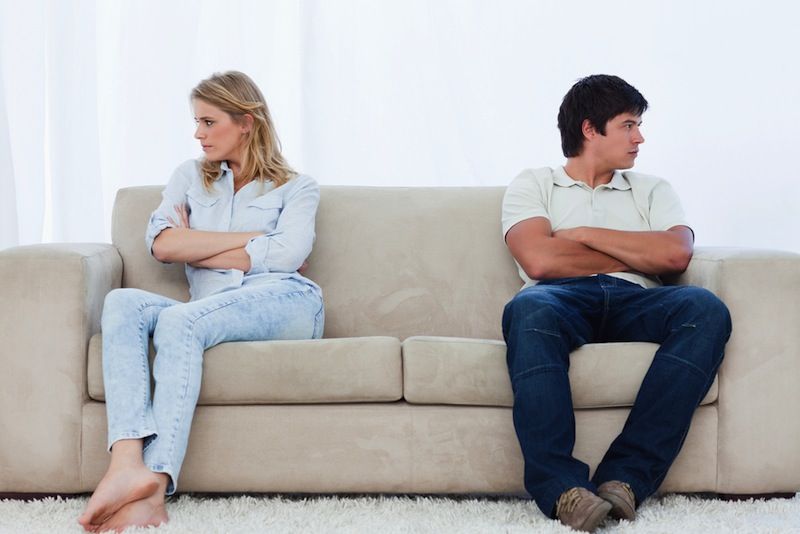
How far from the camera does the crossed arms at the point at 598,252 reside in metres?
2.39

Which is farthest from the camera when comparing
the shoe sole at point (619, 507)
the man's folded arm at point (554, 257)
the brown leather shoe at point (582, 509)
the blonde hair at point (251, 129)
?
the blonde hair at point (251, 129)

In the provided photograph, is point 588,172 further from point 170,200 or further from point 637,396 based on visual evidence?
point 170,200

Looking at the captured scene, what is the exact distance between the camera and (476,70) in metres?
3.42

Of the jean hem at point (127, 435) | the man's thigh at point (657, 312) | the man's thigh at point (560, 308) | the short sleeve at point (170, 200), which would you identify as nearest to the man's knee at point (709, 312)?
the man's thigh at point (657, 312)

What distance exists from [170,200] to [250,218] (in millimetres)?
230

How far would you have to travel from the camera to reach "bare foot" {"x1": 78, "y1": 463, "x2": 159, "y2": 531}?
1875 millimetres

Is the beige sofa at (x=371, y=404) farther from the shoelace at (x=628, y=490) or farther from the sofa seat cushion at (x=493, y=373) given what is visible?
the shoelace at (x=628, y=490)

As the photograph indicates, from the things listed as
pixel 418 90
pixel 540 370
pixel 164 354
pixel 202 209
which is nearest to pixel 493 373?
pixel 540 370

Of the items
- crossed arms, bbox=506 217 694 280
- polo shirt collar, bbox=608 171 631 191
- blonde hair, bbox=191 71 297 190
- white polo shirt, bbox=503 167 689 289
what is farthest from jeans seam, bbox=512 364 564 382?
blonde hair, bbox=191 71 297 190

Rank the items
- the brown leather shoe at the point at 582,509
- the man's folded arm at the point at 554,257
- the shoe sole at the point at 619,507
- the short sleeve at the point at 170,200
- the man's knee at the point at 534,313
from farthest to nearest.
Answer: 1. the short sleeve at the point at 170,200
2. the man's folded arm at the point at 554,257
3. the man's knee at the point at 534,313
4. the shoe sole at the point at 619,507
5. the brown leather shoe at the point at 582,509

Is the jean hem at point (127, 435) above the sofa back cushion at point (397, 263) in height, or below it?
below

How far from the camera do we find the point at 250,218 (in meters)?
2.55

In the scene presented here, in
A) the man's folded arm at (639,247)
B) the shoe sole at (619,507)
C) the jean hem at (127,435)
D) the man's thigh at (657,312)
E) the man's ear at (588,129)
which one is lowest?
the shoe sole at (619,507)

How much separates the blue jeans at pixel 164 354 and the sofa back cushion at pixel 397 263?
463 millimetres
